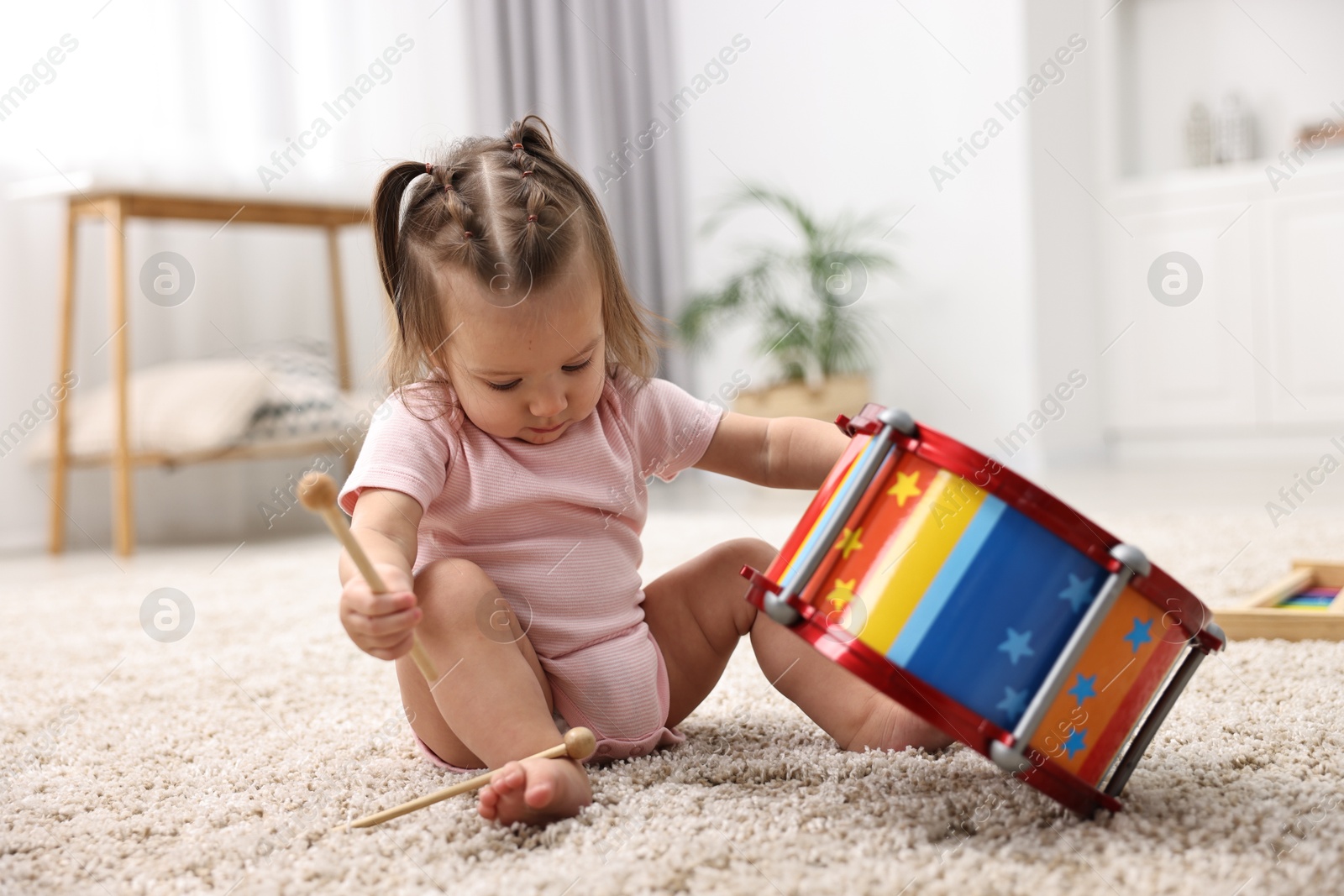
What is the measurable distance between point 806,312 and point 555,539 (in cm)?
238

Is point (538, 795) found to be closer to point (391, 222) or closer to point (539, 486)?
point (539, 486)

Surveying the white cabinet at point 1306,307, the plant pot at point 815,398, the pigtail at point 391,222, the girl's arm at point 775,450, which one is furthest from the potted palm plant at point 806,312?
the pigtail at point 391,222

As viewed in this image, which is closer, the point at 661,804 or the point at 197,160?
the point at 661,804

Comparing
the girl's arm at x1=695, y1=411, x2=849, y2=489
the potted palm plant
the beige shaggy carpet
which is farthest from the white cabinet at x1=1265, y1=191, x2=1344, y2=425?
the girl's arm at x1=695, y1=411, x2=849, y2=489

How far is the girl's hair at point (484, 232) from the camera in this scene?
74 centimetres

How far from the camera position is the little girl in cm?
73

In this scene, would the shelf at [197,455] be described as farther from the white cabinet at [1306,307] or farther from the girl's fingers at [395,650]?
the white cabinet at [1306,307]

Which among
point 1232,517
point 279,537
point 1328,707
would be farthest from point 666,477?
point 279,537

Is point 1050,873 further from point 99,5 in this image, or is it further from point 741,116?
point 741,116

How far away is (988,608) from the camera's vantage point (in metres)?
0.59

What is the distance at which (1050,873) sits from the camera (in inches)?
22.1

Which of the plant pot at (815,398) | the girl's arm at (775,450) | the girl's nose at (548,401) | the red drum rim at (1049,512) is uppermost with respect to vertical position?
the red drum rim at (1049,512)

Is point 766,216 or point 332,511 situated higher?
point 332,511

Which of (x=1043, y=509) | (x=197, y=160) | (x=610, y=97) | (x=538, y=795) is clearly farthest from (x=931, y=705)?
(x=610, y=97)
